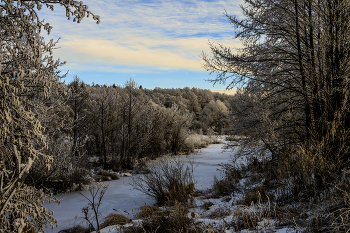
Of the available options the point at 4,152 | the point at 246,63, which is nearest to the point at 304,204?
the point at 246,63

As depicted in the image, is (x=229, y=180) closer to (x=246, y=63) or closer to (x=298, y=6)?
(x=246, y=63)

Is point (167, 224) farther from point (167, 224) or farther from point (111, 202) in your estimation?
point (111, 202)

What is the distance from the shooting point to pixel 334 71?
5.45m

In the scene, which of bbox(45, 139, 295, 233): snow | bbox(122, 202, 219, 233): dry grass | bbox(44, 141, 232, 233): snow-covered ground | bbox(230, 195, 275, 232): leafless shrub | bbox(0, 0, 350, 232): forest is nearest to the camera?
bbox(0, 0, 350, 232): forest

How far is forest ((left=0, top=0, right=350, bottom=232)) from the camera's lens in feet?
9.55

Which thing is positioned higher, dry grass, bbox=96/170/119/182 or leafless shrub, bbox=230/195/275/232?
leafless shrub, bbox=230/195/275/232

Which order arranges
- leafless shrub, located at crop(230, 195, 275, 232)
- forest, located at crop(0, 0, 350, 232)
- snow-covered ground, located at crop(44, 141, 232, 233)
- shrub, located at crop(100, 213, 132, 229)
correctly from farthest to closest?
snow-covered ground, located at crop(44, 141, 232, 233) < shrub, located at crop(100, 213, 132, 229) < leafless shrub, located at crop(230, 195, 275, 232) < forest, located at crop(0, 0, 350, 232)

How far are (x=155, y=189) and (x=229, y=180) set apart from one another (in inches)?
91.6

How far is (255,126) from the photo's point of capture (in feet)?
26.6

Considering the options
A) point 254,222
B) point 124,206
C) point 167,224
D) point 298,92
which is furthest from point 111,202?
point 298,92

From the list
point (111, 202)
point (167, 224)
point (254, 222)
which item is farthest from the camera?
point (111, 202)

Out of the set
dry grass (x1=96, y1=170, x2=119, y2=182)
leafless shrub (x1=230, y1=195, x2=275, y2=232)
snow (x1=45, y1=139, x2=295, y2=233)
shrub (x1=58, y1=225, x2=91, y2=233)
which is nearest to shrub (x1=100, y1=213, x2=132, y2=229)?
snow (x1=45, y1=139, x2=295, y2=233)

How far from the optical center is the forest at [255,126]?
2912 mm

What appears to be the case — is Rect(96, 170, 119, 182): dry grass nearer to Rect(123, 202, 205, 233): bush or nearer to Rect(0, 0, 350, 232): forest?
Rect(0, 0, 350, 232): forest
